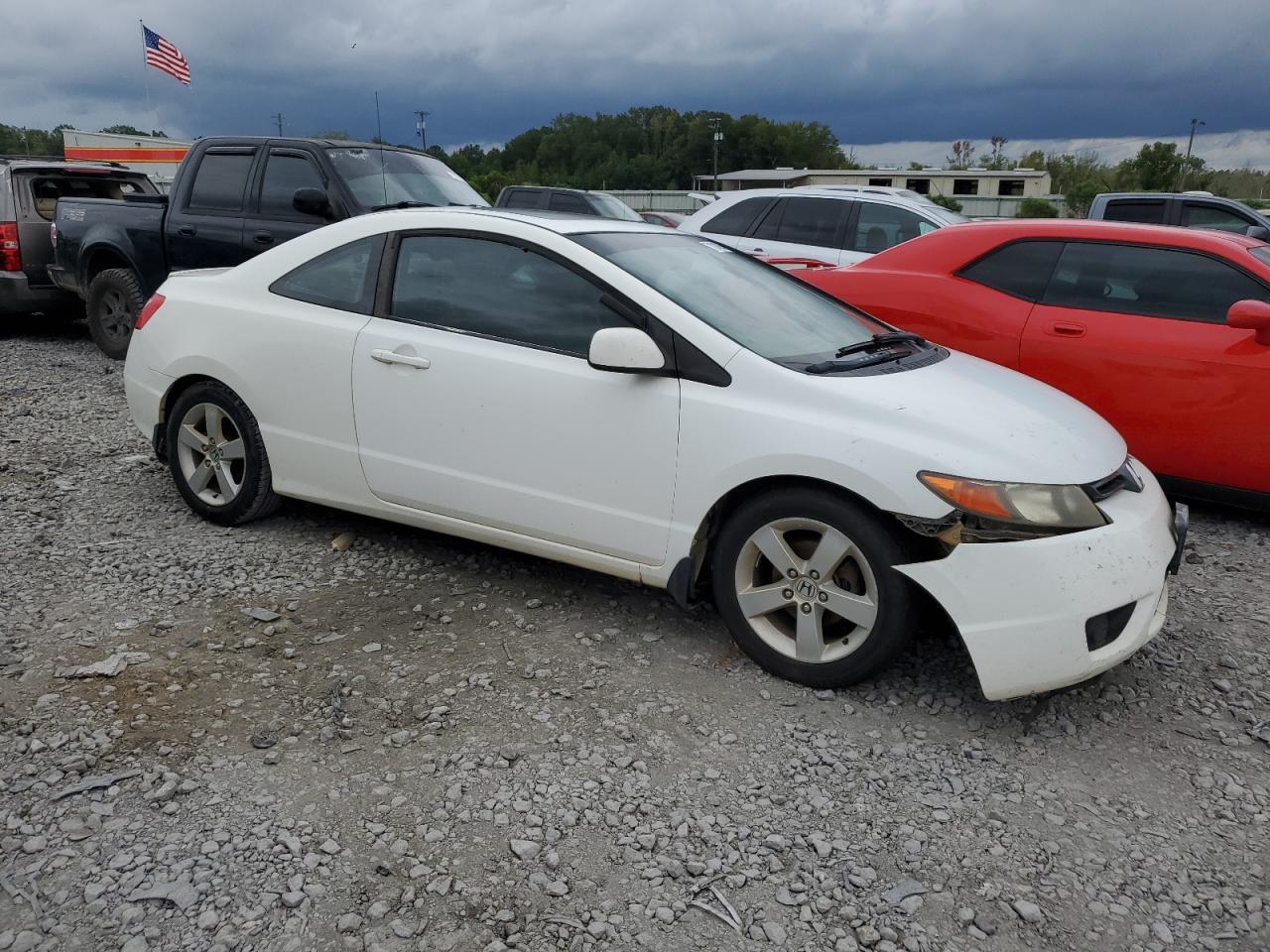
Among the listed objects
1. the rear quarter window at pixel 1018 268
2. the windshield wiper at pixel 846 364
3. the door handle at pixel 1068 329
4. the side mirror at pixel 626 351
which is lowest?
the door handle at pixel 1068 329

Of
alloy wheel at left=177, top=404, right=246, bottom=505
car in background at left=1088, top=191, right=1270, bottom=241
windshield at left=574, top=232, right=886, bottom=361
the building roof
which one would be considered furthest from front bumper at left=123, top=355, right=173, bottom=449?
the building roof

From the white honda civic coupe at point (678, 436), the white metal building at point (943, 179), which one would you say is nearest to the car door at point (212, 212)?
the white honda civic coupe at point (678, 436)

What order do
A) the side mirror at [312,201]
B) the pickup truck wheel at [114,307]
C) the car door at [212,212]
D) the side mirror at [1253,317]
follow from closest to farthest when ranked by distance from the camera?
the side mirror at [1253,317]
the side mirror at [312,201]
the car door at [212,212]
the pickup truck wheel at [114,307]

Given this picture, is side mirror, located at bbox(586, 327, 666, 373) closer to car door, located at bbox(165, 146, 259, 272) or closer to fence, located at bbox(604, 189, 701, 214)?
car door, located at bbox(165, 146, 259, 272)

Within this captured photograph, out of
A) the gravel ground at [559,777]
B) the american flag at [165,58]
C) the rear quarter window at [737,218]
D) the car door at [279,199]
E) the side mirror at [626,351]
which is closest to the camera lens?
the gravel ground at [559,777]

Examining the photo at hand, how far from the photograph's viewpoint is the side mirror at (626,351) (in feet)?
11.4

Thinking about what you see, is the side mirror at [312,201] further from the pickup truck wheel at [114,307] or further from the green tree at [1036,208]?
the green tree at [1036,208]

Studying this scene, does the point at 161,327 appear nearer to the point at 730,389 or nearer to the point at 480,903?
the point at 730,389

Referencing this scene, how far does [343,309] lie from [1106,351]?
388 cm

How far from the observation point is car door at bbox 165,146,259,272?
26.3ft

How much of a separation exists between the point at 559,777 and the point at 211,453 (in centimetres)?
275

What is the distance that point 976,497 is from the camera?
3072 mm

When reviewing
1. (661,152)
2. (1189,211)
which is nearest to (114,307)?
(1189,211)

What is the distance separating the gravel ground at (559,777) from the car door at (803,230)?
5295 mm
